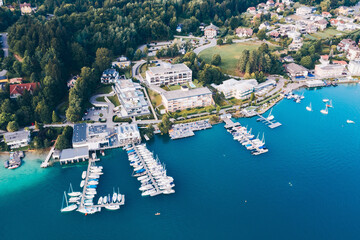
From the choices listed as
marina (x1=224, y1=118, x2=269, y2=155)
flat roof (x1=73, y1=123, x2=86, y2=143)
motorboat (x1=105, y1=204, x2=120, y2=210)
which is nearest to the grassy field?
marina (x1=224, y1=118, x2=269, y2=155)

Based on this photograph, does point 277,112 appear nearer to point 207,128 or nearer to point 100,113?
point 207,128

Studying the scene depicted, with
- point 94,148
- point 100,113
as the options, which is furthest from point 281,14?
point 94,148

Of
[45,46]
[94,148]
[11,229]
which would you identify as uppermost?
[45,46]

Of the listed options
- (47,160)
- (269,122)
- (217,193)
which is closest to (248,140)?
(269,122)

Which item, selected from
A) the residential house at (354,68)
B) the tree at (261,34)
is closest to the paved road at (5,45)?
the tree at (261,34)

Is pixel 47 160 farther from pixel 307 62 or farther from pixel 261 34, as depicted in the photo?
pixel 261 34

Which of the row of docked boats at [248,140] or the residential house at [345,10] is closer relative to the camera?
the row of docked boats at [248,140]

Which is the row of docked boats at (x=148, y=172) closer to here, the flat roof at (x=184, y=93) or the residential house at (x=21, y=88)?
the flat roof at (x=184, y=93)

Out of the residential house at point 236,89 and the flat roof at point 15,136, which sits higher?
the residential house at point 236,89
